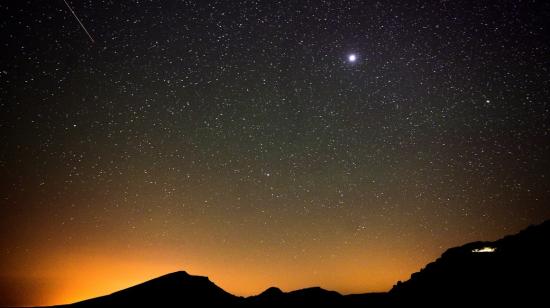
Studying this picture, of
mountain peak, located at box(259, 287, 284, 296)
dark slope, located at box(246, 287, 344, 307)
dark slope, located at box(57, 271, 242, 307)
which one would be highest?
dark slope, located at box(57, 271, 242, 307)

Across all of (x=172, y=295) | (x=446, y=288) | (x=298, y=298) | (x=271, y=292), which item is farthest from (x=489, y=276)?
(x=172, y=295)

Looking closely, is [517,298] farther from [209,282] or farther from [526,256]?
[209,282]

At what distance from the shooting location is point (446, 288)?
86.4 feet

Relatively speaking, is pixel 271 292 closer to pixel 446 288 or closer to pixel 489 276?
pixel 446 288

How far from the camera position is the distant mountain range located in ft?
70.1

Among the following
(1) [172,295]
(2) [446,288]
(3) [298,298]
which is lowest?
(3) [298,298]

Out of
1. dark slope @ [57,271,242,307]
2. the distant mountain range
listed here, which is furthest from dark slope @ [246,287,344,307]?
dark slope @ [57,271,242,307]

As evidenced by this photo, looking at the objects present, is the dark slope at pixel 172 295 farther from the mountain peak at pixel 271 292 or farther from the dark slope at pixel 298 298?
the mountain peak at pixel 271 292

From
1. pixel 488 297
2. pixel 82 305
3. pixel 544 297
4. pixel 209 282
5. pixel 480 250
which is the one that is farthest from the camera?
pixel 209 282

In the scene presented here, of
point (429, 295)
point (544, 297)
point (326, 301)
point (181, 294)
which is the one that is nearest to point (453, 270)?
point (429, 295)

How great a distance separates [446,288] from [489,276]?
3.31 m

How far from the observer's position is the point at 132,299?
4109 centimetres

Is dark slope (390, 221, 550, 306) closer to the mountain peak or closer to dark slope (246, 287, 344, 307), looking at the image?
dark slope (246, 287, 344, 307)

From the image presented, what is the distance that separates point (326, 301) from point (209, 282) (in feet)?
60.7
